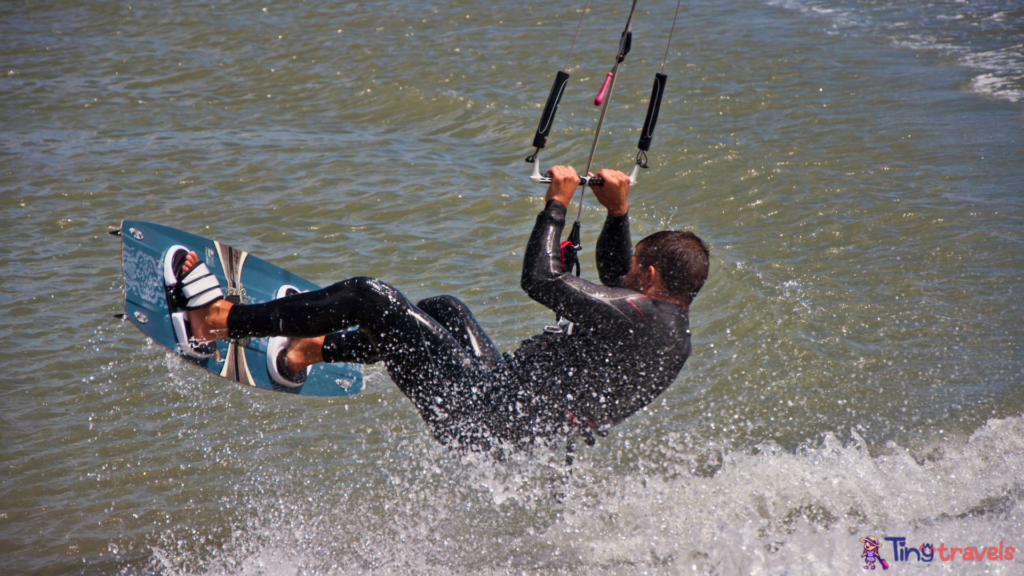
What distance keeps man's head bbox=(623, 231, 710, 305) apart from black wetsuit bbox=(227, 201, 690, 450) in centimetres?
7

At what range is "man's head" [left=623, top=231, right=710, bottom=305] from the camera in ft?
10.3

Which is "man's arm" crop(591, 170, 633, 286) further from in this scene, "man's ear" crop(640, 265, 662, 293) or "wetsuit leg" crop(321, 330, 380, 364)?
"wetsuit leg" crop(321, 330, 380, 364)

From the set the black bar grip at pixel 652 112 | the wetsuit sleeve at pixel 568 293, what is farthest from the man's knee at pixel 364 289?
the black bar grip at pixel 652 112

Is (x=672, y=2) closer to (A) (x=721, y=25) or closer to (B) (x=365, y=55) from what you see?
(A) (x=721, y=25)

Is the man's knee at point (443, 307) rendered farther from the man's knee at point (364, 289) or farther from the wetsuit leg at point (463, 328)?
the man's knee at point (364, 289)

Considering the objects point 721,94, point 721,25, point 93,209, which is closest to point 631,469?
point 93,209

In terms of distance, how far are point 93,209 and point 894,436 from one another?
6868mm

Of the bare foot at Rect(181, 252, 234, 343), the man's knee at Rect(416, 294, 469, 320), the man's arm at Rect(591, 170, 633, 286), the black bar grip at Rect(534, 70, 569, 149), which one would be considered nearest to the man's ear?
the man's arm at Rect(591, 170, 633, 286)

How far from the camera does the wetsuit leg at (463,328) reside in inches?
149

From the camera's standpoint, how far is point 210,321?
3.67 meters

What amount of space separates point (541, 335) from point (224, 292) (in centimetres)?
193

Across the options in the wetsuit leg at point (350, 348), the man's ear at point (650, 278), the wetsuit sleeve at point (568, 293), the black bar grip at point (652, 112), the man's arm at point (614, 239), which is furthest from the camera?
the wetsuit leg at point (350, 348)

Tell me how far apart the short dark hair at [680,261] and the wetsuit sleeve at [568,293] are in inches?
5.4

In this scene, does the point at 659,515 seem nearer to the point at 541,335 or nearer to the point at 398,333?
the point at 541,335
